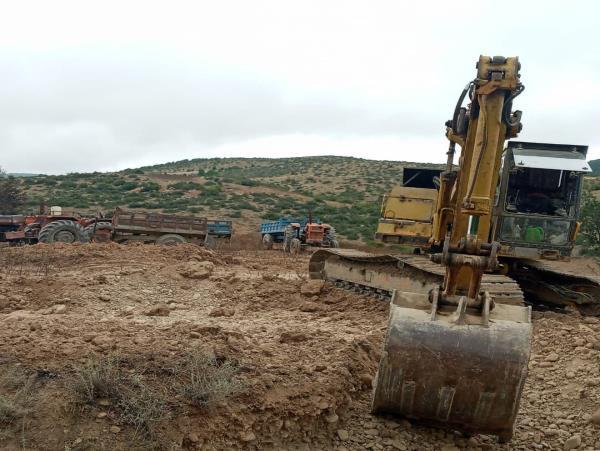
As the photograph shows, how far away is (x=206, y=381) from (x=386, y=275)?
5.35m

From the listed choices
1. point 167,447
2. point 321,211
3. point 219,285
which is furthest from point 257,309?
point 321,211

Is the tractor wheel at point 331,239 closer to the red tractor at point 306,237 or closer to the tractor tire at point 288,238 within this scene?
the red tractor at point 306,237

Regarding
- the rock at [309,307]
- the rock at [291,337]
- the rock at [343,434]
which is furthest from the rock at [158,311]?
the rock at [343,434]

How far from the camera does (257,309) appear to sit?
29.8 ft

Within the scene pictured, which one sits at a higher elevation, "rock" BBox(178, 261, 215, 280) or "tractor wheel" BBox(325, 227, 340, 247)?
"tractor wheel" BBox(325, 227, 340, 247)

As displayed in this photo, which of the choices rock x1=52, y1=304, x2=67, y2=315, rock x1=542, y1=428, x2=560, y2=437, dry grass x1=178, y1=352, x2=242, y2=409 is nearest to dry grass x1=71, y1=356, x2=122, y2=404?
dry grass x1=178, y1=352, x2=242, y2=409

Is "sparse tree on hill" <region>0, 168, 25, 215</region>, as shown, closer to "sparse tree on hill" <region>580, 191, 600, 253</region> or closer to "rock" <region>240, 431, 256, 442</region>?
"sparse tree on hill" <region>580, 191, 600, 253</region>

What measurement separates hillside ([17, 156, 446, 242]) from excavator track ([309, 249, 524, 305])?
2039 cm

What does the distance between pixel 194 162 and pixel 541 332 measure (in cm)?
7942

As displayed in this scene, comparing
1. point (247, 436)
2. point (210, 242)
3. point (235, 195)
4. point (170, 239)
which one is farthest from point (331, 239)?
point (235, 195)

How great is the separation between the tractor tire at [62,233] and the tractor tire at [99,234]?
0.21 meters

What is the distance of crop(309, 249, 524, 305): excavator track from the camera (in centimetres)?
802

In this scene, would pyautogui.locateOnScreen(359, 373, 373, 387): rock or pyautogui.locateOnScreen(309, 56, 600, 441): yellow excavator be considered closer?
pyautogui.locateOnScreen(309, 56, 600, 441): yellow excavator

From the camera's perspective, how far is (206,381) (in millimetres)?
4762
